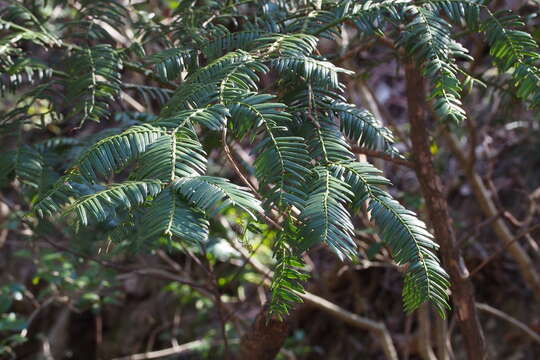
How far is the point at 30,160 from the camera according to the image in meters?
1.25

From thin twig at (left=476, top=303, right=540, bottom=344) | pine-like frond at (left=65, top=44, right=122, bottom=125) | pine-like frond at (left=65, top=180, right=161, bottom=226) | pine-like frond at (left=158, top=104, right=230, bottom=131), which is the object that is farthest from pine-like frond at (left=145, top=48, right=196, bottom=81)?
thin twig at (left=476, top=303, right=540, bottom=344)

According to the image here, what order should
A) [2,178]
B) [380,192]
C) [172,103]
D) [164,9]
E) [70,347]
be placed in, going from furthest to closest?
[70,347] → [164,9] → [2,178] → [172,103] → [380,192]

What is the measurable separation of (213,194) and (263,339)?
2.80 ft

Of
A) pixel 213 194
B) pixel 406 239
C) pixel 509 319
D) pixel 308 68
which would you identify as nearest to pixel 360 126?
pixel 308 68

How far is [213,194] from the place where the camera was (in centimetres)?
67

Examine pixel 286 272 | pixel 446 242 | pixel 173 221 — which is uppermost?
pixel 173 221

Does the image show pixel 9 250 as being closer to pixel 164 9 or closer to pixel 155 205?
pixel 164 9

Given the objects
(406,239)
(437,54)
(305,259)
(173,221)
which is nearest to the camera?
(173,221)

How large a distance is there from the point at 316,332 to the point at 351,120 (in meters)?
2.28

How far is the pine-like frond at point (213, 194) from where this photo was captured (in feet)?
2.17

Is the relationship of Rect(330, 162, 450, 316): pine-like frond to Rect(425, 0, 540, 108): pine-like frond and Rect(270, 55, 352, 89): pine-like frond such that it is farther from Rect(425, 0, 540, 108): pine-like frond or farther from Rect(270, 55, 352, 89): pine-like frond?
Rect(425, 0, 540, 108): pine-like frond

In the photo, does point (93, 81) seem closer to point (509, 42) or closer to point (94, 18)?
point (94, 18)

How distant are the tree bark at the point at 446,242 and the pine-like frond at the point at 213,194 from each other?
95 centimetres

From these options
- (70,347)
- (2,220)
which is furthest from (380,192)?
(70,347)
